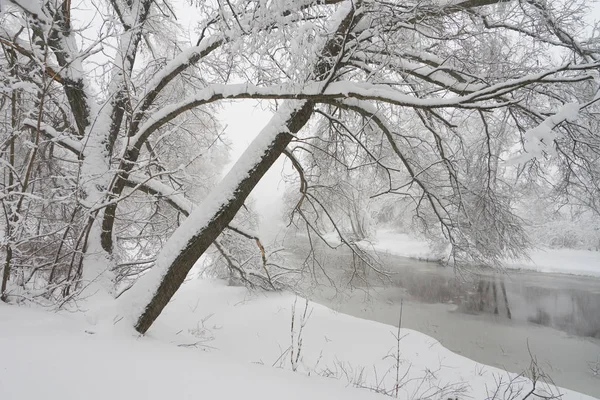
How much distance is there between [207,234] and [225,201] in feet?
1.14

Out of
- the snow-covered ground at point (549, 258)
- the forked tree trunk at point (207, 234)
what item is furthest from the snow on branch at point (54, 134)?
the snow-covered ground at point (549, 258)

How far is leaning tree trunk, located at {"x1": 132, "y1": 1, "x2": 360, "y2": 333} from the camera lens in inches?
108

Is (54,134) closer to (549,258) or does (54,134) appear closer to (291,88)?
(291,88)

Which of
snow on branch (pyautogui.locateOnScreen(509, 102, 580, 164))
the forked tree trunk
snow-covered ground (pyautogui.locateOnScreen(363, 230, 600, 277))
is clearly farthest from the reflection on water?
snow on branch (pyautogui.locateOnScreen(509, 102, 580, 164))

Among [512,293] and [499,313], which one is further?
[512,293]

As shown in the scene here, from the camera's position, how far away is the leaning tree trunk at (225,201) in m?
2.75

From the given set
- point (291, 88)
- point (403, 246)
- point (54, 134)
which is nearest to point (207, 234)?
point (291, 88)

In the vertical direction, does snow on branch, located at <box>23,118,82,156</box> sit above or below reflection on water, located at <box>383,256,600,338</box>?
above

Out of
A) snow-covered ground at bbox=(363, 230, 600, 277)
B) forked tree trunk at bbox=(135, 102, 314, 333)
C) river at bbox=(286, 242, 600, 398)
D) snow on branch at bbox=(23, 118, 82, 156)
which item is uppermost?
snow on branch at bbox=(23, 118, 82, 156)

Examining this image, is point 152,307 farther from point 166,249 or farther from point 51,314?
point 51,314

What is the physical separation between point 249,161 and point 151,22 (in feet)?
10.4

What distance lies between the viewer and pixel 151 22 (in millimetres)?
4512

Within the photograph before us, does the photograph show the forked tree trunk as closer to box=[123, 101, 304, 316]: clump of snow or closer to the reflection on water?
box=[123, 101, 304, 316]: clump of snow

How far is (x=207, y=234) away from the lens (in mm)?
2867
